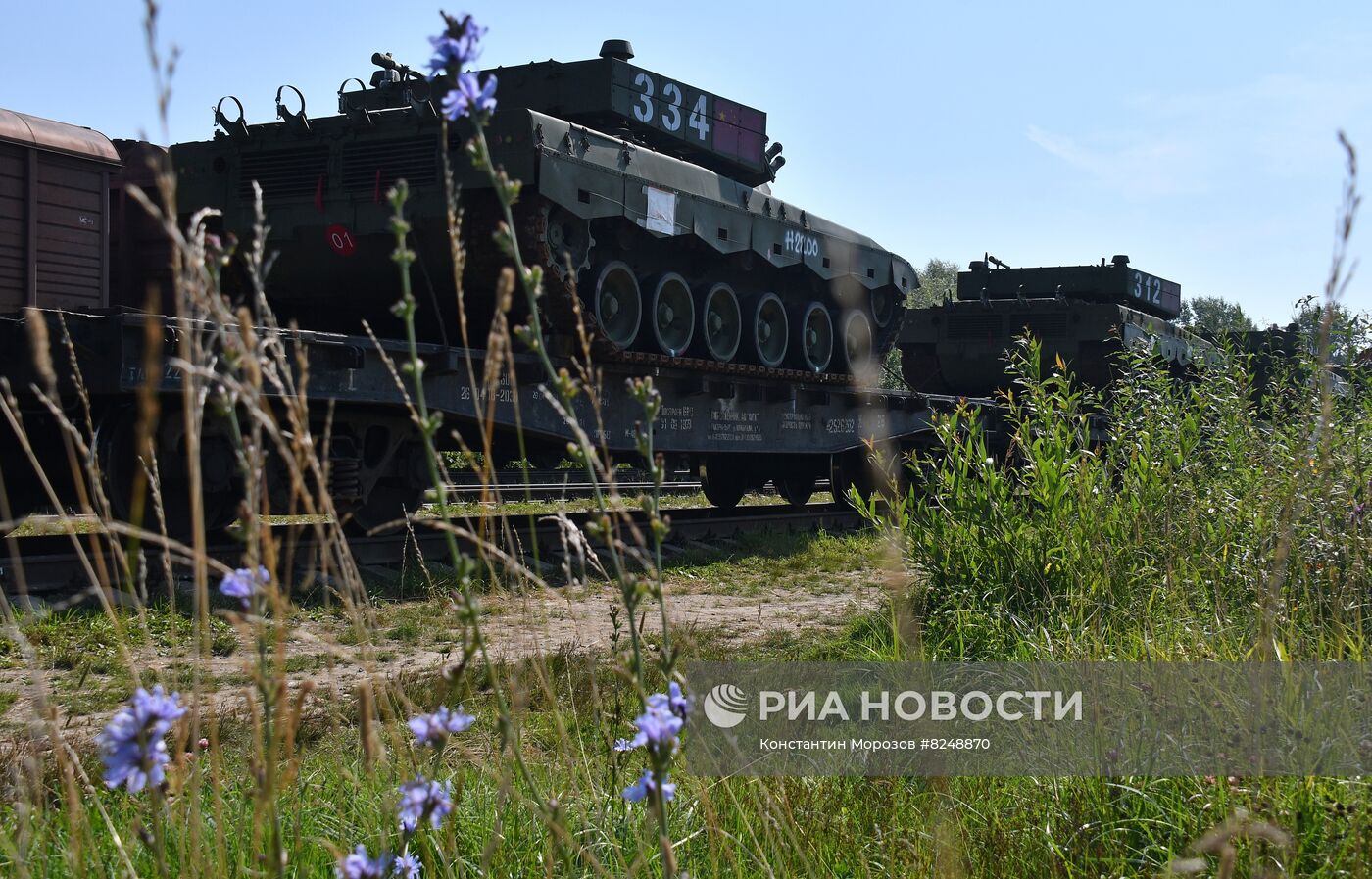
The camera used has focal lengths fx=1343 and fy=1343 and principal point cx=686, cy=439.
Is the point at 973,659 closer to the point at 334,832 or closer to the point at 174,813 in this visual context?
the point at 334,832

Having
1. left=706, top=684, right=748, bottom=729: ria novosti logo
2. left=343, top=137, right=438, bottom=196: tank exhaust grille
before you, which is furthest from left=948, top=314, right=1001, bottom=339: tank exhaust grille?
left=706, top=684, right=748, bottom=729: ria novosti logo

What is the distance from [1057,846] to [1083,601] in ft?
6.55

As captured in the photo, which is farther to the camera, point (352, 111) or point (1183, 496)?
point (352, 111)

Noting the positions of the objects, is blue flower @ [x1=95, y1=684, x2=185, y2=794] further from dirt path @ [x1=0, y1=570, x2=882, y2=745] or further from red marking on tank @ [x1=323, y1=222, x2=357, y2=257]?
red marking on tank @ [x1=323, y1=222, x2=357, y2=257]

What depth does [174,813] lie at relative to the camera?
2.23 meters

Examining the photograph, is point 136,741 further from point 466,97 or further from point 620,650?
point 620,650

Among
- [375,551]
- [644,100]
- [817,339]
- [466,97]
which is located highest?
[644,100]

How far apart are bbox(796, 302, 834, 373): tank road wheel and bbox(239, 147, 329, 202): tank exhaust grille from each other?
5.73 m

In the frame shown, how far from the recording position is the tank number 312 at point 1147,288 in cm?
2047

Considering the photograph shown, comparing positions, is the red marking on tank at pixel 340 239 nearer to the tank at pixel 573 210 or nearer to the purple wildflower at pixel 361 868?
the tank at pixel 573 210

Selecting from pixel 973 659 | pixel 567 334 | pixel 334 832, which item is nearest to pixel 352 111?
pixel 567 334

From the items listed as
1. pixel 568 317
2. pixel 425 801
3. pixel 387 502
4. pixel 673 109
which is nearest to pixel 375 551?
pixel 387 502

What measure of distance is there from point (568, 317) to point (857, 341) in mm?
5925

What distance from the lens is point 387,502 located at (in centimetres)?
960
